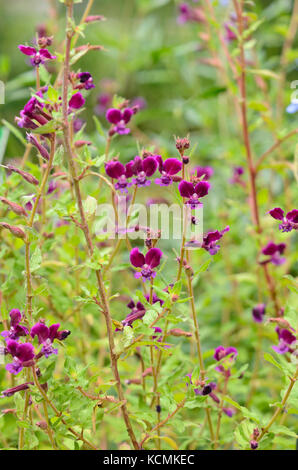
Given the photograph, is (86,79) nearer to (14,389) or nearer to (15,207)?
(15,207)

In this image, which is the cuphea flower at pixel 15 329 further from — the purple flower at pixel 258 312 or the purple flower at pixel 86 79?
the purple flower at pixel 258 312

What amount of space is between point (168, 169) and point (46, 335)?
0.21 m

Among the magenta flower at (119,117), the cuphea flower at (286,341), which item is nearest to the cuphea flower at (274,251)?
the cuphea flower at (286,341)

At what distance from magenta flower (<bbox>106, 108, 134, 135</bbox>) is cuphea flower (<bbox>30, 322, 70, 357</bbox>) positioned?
10.1 inches

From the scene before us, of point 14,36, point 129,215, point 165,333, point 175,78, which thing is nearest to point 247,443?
point 165,333

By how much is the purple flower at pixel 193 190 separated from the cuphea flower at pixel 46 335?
0.18m

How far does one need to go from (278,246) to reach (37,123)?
0.42 m

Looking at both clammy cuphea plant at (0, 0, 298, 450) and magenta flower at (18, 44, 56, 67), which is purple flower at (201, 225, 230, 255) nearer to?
clammy cuphea plant at (0, 0, 298, 450)

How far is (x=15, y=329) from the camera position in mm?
566

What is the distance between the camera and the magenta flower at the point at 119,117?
680 millimetres

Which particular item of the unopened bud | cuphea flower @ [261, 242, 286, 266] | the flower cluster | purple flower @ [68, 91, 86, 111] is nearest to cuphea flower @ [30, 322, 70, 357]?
the flower cluster

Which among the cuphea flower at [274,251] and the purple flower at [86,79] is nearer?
the purple flower at [86,79]

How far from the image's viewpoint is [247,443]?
2.07 ft

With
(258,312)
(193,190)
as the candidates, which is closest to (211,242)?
(193,190)
